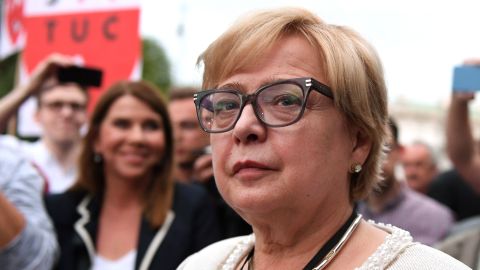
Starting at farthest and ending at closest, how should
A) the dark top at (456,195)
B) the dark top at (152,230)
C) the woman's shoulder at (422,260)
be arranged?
the dark top at (456,195), the dark top at (152,230), the woman's shoulder at (422,260)

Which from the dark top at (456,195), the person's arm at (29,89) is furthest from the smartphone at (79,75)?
the dark top at (456,195)

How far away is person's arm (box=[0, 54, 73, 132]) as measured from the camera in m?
3.59

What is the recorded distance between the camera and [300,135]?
5.29 feet

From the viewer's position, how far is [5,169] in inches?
119

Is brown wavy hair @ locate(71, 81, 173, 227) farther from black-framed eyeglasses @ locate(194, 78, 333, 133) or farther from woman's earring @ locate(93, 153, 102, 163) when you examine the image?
black-framed eyeglasses @ locate(194, 78, 333, 133)

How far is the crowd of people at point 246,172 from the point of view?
1640mm

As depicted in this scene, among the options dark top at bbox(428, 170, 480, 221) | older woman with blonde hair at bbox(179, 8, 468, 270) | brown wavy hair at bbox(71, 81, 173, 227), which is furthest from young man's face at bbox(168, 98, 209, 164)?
older woman with blonde hair at bbox(179, 8, 468, 270)

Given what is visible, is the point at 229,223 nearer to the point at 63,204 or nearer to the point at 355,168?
the point at 63,204

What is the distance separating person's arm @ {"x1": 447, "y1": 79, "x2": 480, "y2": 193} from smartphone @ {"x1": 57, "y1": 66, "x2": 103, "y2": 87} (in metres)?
Result: 1.87

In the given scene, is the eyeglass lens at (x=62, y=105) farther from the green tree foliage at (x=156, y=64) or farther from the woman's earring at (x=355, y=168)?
the green tree foliage at (x=156, y=64)

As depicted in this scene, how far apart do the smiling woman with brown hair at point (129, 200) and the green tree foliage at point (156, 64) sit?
35.7 m

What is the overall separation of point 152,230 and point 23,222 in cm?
61

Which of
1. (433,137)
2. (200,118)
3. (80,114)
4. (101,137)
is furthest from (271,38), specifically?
(433,137)

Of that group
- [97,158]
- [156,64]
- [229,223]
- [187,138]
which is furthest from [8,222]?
[156,64]
